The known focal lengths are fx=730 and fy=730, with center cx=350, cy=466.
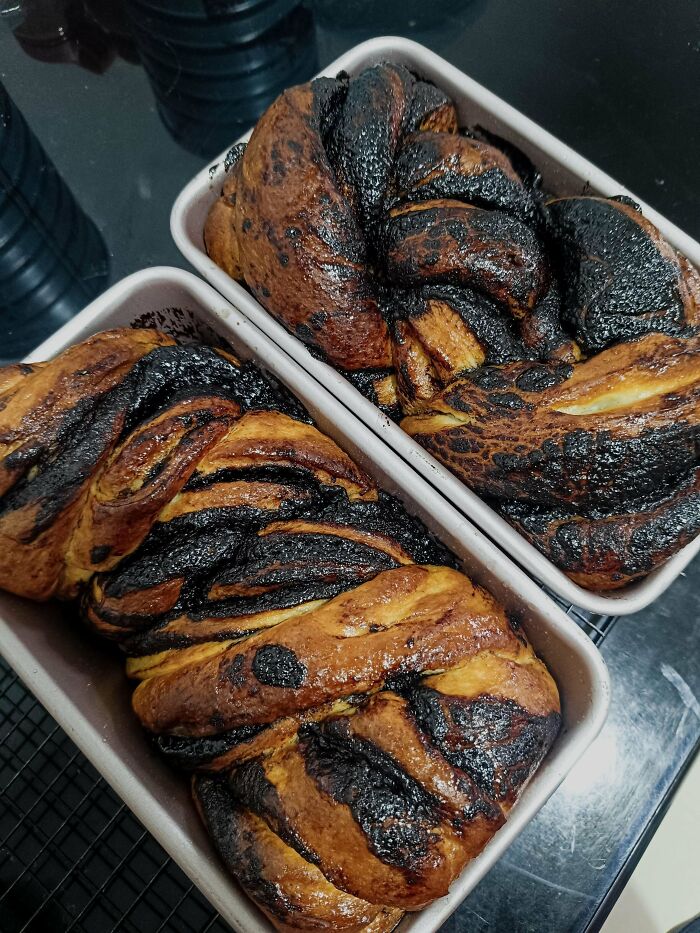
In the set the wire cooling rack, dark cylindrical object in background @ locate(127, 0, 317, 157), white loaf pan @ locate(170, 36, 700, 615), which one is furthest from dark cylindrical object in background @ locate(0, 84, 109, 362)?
the wire cooling rack

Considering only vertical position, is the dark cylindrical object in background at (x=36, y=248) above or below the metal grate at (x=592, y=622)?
above

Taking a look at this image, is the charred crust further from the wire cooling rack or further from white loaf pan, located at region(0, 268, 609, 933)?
the wire cooling rack

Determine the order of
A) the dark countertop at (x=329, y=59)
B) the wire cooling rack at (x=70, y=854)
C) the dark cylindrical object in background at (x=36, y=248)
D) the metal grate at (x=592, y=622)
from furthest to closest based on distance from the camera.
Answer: the dark countertop at (x=329, y=59) < the dark cylindrical object in background at (x=36, y=248) < the metal grate at (x=592, y=622) < the wire cooling rack at (x=70, y=854)

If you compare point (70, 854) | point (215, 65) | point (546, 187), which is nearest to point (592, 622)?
point (546, 187)

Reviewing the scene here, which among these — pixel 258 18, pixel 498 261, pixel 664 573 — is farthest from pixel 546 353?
pixel 258 18

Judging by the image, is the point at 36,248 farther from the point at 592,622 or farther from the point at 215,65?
the point at 592,622

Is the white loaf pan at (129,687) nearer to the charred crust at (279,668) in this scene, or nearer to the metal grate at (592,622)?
the charred crust at (279,668)

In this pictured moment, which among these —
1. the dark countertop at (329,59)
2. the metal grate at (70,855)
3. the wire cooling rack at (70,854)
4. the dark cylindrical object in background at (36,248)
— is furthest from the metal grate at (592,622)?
the dark cylindrical object in background at (36,248)

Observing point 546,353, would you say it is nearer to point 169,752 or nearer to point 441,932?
point 169,752
